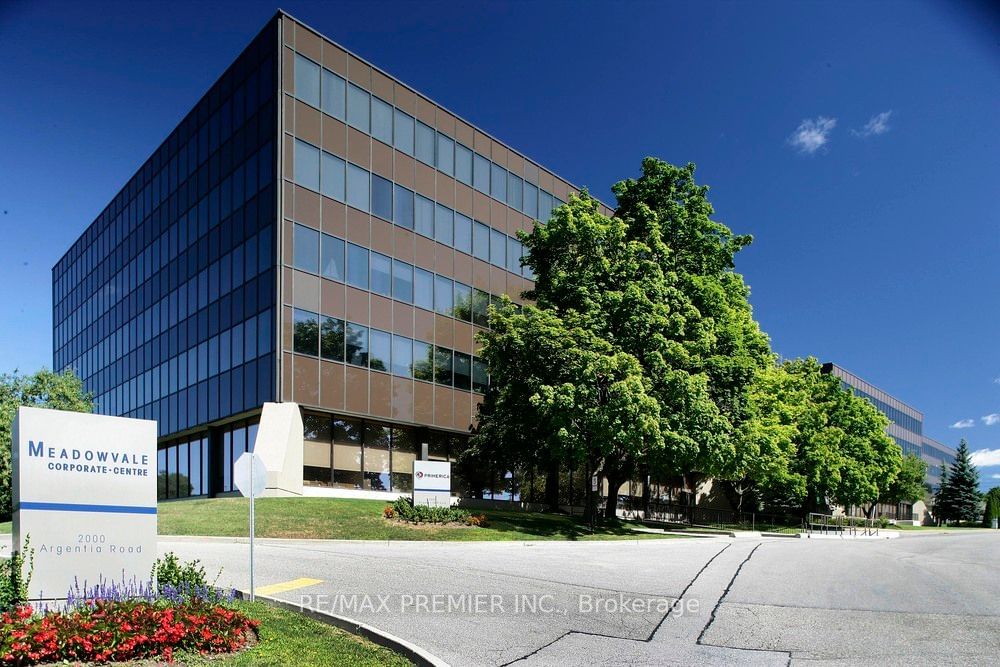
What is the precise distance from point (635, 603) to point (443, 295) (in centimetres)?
2914

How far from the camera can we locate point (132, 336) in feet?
156

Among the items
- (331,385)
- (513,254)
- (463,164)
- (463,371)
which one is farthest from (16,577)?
(513,254)

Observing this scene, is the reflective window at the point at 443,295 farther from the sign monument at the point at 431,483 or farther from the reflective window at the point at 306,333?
the sign monument at the point at 431,483

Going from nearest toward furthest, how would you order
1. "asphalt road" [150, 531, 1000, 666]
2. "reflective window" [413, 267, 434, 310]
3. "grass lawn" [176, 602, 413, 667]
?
1. "grass lawn" [176, 602, 413, 667]
2. "asphalt road" [150, 531, 1000, 666]
3. "reflective window" [413, 267, 434, 310]

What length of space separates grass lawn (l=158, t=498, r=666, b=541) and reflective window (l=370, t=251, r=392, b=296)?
10115 millimetres

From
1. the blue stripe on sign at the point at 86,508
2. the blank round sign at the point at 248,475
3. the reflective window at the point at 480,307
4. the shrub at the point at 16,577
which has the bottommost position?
the shrub at the point at 16,577

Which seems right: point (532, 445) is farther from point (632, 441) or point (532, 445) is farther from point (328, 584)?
point (328, 584)

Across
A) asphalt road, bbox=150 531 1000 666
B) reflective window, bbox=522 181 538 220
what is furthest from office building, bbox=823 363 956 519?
asphalt road, bbox=150 531 1000 666

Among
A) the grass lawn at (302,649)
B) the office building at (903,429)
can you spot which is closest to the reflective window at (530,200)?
the grass lawn at (302,649)

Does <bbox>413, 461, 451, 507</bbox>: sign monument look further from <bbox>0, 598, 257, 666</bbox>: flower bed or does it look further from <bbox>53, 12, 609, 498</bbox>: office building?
<bbox>0, 598, 257, 666</bbox>: flower bed

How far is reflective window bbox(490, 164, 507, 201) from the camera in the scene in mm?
44800

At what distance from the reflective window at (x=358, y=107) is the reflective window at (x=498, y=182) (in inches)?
350

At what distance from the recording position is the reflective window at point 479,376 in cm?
4256

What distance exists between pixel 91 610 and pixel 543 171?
42531mm
